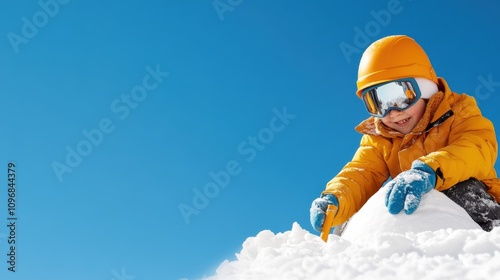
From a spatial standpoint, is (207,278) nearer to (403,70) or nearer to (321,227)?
(321,227)

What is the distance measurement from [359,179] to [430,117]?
0.70 metres

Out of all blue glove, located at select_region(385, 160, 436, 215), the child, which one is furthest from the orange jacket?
blue glove, located at select_region(385, 160, 436, 215)

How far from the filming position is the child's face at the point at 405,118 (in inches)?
159

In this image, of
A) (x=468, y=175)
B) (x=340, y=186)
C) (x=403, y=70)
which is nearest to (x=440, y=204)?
(x=468, y=175)

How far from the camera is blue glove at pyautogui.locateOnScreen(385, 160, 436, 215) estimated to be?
305 centimetres

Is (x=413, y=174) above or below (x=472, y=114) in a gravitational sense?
below

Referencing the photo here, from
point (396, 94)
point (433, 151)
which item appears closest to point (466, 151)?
point (433, 151)

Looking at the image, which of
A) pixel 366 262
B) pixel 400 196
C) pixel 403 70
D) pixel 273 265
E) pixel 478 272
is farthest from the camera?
pixel 403 70

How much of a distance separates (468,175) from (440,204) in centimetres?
63

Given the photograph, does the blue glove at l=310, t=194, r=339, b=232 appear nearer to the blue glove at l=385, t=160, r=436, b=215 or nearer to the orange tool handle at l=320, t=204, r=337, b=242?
the orange tool handle at l=320, t=204, r=337, b=242

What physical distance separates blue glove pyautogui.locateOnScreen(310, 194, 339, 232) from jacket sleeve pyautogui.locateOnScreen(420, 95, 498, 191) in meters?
0.72

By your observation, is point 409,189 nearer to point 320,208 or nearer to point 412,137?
point 320,208

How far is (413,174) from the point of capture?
327 centimetres

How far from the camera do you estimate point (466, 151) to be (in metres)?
3.57
